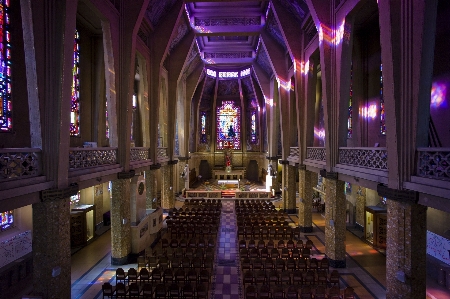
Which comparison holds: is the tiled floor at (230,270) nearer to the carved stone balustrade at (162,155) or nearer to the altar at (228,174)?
the carved stone balustrade at (162,155)

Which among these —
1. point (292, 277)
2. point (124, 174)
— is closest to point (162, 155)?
point (124, 174)

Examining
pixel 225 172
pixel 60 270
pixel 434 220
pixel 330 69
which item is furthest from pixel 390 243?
pixel 225 172

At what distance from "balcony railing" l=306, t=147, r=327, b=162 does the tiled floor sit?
472 cm

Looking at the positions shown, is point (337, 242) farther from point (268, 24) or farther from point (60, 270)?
point (268, 24)

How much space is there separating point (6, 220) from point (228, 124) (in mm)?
27895

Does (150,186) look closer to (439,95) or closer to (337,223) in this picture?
(337,223)

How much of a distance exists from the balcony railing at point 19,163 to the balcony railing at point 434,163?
9.61m

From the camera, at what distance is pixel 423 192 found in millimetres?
6227

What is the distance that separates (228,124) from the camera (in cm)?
3591

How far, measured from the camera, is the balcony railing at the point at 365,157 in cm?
802

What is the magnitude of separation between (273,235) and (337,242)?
408 cm

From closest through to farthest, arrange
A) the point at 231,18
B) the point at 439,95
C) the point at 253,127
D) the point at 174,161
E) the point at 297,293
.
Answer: the point at 297,293 → the point at 439,95 → the point at 231,18 → the point at 174,161 → the point at 253,127

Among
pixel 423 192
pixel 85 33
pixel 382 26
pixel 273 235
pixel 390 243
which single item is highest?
pixel 85 33

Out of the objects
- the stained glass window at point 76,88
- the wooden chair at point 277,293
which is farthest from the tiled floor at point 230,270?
the stained glass window at point 76,88
